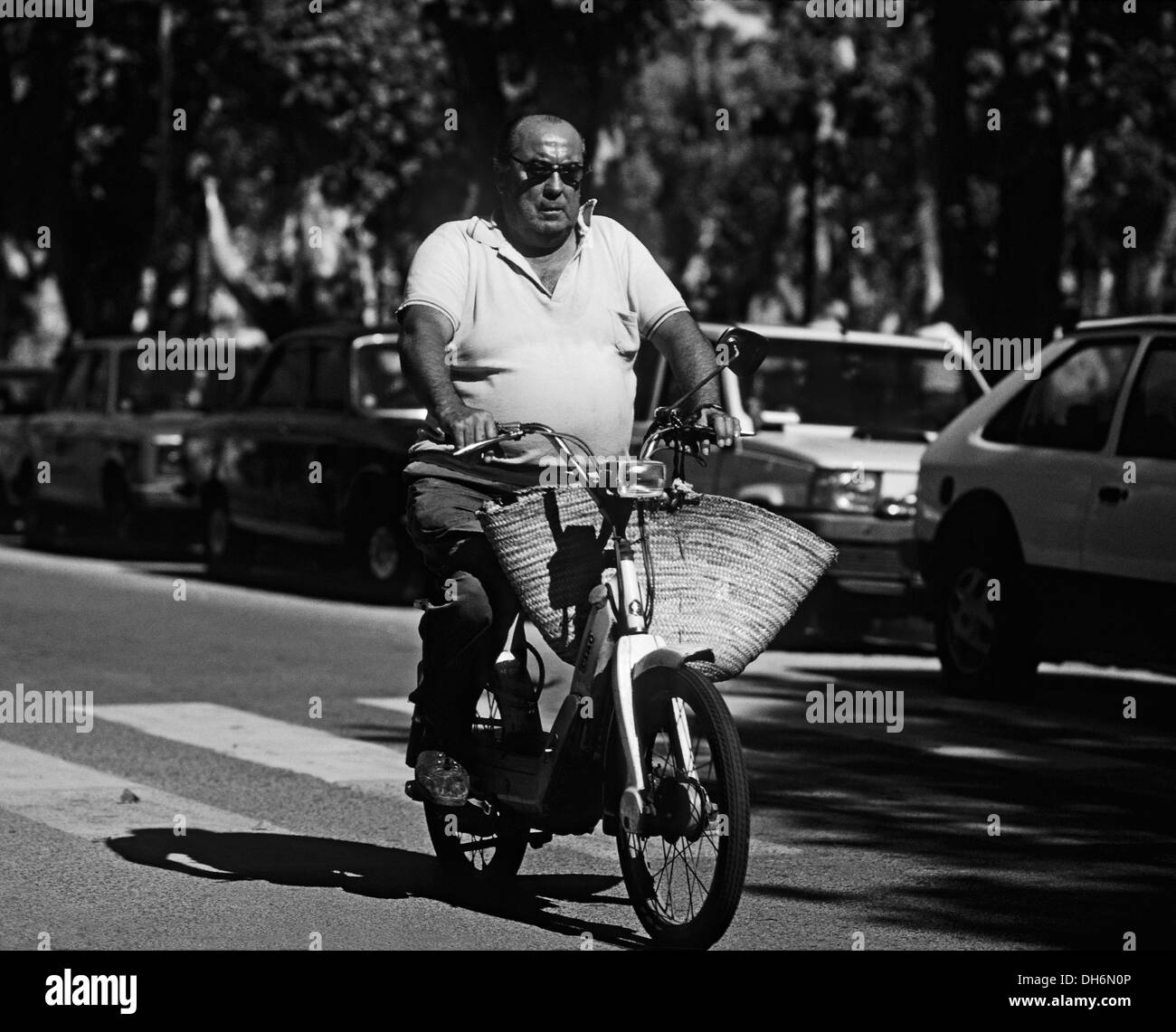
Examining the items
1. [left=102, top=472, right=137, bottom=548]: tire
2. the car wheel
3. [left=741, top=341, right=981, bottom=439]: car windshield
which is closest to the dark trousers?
[left=741, top=341, right=981, bottom=439]: car windshield

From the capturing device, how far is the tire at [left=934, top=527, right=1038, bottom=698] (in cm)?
1105

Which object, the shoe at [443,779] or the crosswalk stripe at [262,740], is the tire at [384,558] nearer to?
the crosswalk stripe at [262,740]

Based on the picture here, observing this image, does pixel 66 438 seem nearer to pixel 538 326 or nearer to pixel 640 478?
pixel 538 326

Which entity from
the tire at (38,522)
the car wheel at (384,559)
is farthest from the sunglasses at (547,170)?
the tire at (38,522)

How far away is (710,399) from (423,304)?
0.75 metres

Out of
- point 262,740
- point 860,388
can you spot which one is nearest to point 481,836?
point 262,740

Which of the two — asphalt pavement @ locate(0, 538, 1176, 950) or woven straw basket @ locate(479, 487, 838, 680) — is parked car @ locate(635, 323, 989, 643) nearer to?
asphalt pavement @ locate(0, 538, 1176, 950)

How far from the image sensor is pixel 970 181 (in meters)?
20.0

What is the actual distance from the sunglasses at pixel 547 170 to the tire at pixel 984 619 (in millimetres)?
5372

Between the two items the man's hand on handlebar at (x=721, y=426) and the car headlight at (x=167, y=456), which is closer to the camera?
the man's hand on handlebar at (x=721, y=426)

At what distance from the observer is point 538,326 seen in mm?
6180

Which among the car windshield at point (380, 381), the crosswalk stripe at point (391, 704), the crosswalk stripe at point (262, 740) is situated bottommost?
the crosswalk stripe at point (391, 704)

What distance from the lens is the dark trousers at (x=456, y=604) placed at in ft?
20.0

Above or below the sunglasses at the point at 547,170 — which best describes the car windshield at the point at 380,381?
below
